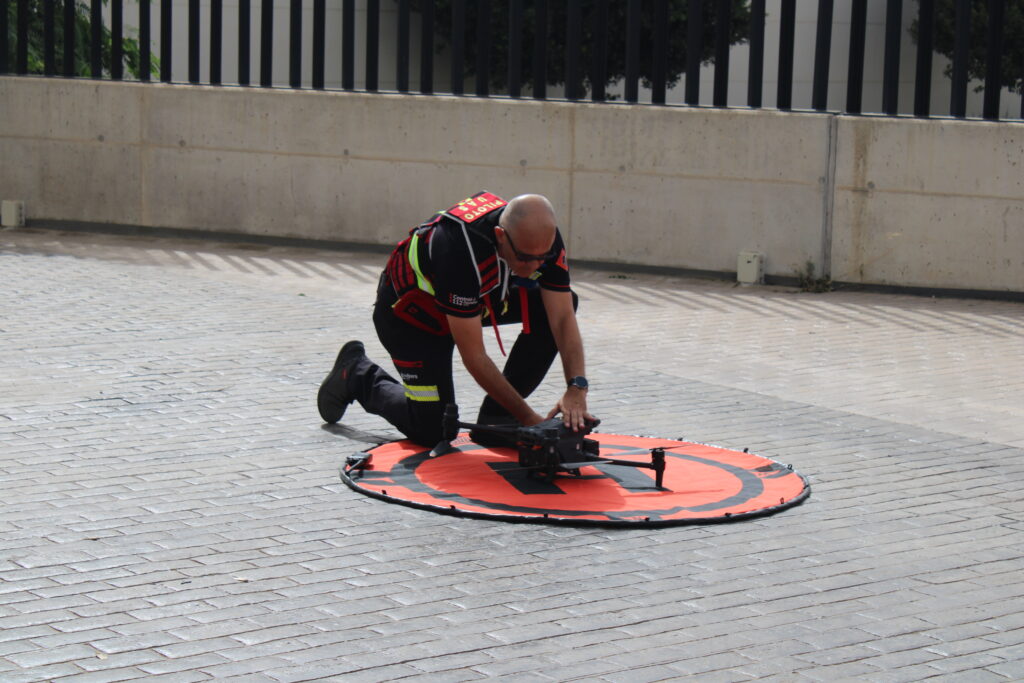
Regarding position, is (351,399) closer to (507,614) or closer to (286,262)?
(507,614)

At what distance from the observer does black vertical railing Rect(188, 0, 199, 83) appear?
1373cm

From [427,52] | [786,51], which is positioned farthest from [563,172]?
[786,51]

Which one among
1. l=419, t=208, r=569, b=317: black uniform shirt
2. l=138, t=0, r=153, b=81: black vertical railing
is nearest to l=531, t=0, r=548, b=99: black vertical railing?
l=138, t=0, r=153, b=81: black vertical railing

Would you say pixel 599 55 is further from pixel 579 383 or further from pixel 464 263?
pixel 579 383

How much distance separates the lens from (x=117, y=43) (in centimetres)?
1416

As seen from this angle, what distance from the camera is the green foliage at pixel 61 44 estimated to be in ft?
48.8

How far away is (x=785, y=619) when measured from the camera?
471 centimetres

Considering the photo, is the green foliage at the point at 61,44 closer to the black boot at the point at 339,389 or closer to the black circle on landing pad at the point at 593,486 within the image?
the black boot at the point at 339,389

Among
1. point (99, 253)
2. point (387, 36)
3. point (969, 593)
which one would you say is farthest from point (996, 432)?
point (387, 36)

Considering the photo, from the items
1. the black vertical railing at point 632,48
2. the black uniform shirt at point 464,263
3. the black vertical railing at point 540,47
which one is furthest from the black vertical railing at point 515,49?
the black uniform shirt at point 464,263

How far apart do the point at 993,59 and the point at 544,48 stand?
3674 millimetres

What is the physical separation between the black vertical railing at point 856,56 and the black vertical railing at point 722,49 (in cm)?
99

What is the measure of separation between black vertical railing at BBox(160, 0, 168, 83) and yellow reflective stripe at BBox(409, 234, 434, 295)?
812cm

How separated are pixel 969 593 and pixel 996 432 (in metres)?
2.75
